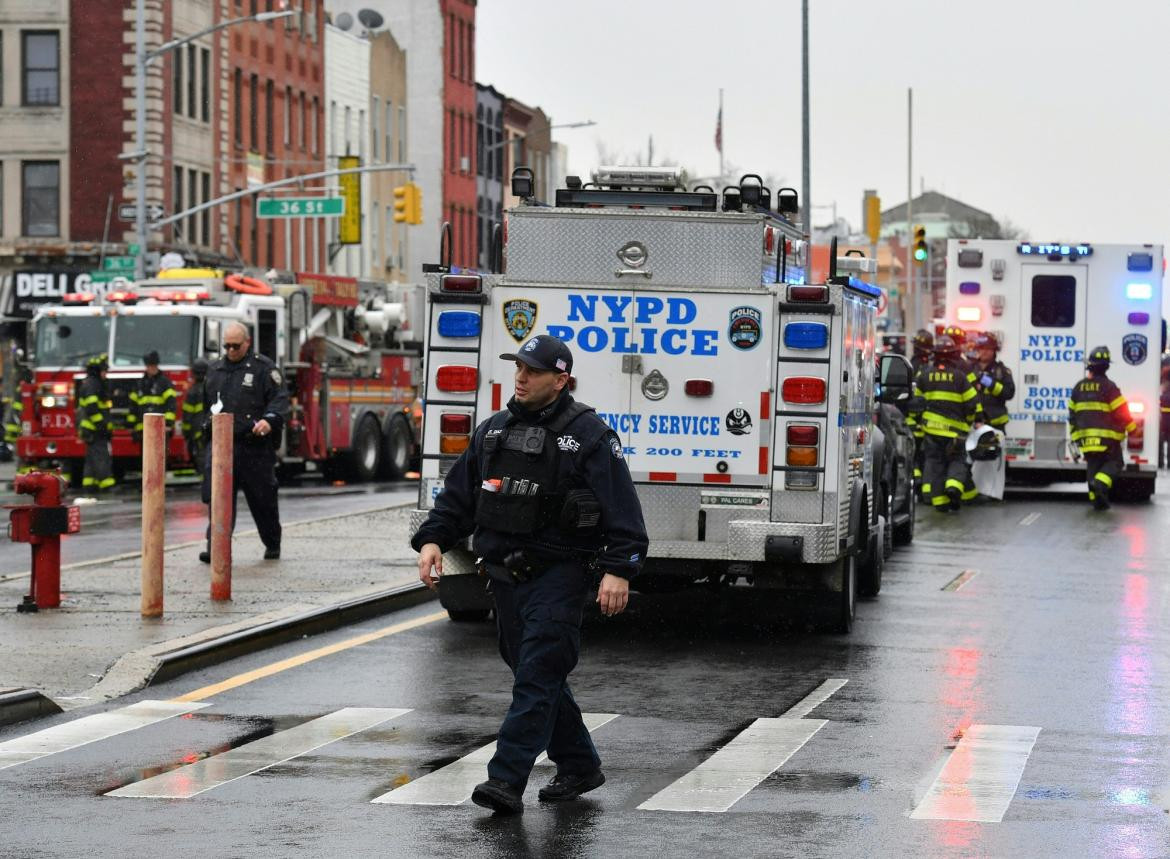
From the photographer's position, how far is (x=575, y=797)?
8.80 metres

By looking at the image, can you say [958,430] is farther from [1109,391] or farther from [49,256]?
[49,256]

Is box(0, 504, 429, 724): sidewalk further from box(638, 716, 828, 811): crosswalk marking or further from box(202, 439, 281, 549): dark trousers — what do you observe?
box(638, 716, 828, 811): crosswalk marking

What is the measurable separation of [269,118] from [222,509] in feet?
176

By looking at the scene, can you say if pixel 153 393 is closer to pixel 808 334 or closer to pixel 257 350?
pixel 257 350

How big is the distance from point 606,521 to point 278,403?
9094 millimetres

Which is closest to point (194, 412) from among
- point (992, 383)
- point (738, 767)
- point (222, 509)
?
point (992, 383)

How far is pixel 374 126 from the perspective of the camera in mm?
78312

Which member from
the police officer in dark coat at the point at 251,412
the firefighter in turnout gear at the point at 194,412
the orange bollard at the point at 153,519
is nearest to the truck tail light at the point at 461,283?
the orange bollard at the point at 153,519

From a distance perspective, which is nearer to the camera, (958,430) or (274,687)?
(274,687)

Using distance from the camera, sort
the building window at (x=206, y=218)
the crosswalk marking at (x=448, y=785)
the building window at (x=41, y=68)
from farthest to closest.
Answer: the building window at (x=206, y=218), the building window at (x=41, y=68), the crosswalk marking at (x=448, y=785)

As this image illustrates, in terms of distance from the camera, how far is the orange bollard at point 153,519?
45.8ft

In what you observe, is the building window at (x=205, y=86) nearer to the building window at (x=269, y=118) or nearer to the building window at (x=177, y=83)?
the building window at (x=177, y=83)

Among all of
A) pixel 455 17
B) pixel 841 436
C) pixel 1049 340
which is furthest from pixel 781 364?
pixel 455 17

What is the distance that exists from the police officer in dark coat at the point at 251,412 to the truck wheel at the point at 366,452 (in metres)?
Answer: 17.0
